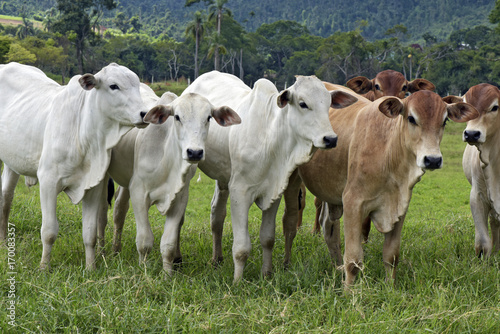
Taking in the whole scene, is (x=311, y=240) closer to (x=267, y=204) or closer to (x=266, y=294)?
(x=267, y=204)

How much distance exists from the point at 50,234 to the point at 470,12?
129780 millimetres

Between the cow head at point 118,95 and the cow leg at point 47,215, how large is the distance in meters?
0.73

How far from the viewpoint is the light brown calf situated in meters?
4.86

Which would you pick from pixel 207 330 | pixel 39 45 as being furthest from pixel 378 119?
pixel 39 45

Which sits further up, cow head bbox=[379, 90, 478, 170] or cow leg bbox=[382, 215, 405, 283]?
cow head bbox=[379, 90, 478, 170]

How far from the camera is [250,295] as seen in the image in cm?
428

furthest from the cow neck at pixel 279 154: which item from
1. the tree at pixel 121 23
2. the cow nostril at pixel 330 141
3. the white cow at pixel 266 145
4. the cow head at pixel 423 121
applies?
the tree at pixel 121 23

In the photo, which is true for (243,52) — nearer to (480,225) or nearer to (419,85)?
(419,85)

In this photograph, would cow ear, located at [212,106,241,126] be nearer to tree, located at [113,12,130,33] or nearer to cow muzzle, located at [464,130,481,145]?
cow muzzle, located at [464,130,481,145]

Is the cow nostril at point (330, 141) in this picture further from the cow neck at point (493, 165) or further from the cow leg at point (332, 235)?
the cow neck at point (493, 165)

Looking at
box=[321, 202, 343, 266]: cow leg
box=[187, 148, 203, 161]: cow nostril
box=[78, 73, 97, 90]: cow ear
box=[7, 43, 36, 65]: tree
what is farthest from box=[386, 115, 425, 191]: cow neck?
box=[7, 43, 36, 65]: tree

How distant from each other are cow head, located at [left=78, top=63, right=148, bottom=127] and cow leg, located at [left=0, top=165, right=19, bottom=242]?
191cm

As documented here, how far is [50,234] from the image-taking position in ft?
15.7

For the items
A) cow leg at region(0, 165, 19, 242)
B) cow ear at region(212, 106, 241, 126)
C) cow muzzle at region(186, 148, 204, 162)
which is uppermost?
cow ear at region(212, 106, 241, 126)
